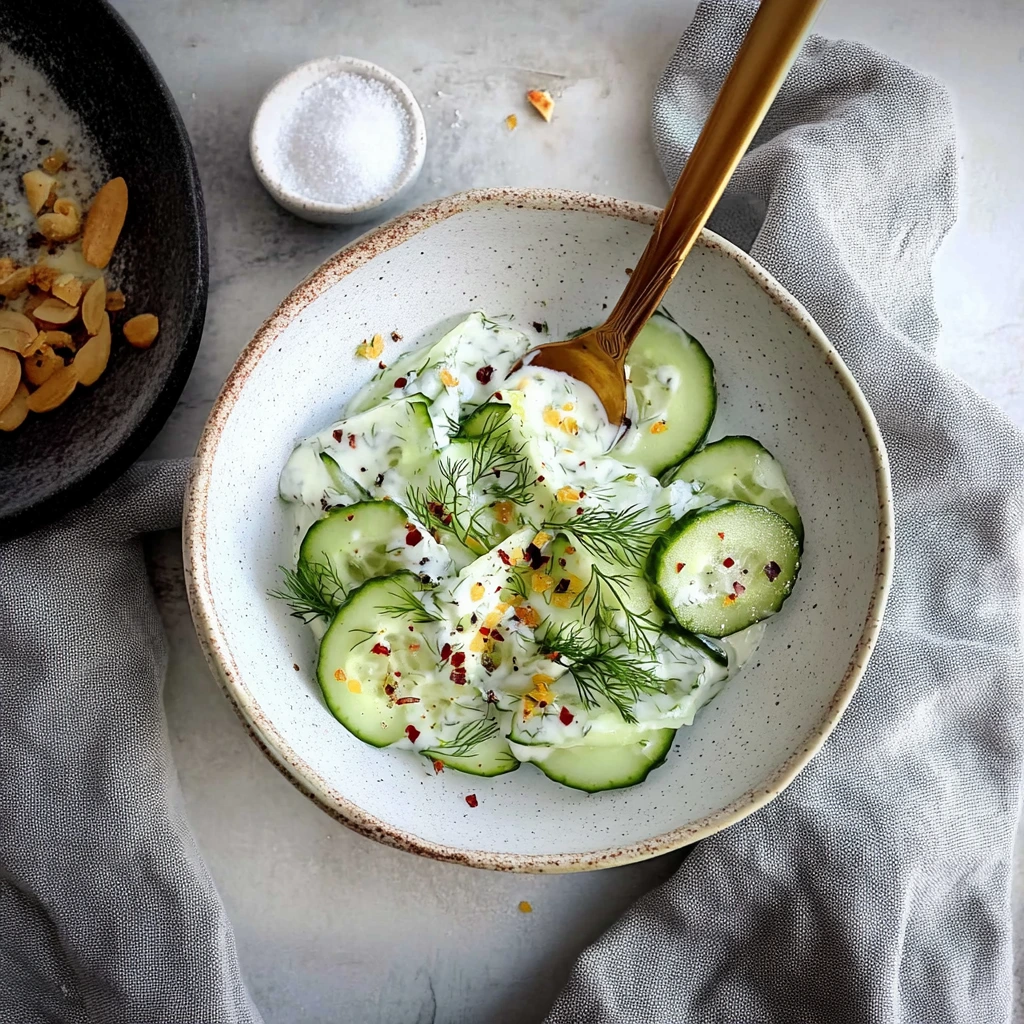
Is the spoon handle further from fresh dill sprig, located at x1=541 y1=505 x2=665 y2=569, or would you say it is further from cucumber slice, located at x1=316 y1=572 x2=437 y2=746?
cucumber slice, located at x1=316 y1=572 x2=437 y2=746

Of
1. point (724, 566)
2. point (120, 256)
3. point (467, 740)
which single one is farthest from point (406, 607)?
point (120, 256)

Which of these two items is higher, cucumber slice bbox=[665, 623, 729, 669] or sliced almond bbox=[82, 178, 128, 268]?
sliced almond bbox=[82, 178, 128, 268]

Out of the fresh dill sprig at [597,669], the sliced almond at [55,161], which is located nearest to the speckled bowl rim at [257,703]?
the fresh dill sprig at [597,669]

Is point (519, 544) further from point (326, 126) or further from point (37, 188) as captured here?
point (37, 188)

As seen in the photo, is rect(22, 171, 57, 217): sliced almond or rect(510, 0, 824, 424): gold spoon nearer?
rect(510, 0, 824, 424): gold spoon

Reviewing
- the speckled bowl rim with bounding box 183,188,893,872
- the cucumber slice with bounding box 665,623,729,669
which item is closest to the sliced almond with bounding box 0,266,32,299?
the speckled bowl rim with bounding box 183,188,893,872

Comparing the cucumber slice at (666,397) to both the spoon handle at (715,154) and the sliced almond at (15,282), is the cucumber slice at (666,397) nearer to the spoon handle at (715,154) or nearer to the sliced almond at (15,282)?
the spoon handle at (715,154)

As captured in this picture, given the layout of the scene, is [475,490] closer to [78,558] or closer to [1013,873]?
[78,558]
